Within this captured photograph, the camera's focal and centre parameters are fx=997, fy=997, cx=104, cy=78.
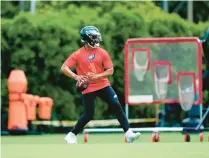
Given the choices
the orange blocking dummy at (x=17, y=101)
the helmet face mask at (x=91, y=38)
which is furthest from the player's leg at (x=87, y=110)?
the orange blocking dummy at (x=17, y=101)

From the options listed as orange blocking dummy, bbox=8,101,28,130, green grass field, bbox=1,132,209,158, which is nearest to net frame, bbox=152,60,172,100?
orange blocking dummy, bbox=8,101,28,130

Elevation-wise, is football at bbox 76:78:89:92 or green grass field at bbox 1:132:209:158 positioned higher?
football at bbox 76:78:89:92

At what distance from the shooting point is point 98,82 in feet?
51.8

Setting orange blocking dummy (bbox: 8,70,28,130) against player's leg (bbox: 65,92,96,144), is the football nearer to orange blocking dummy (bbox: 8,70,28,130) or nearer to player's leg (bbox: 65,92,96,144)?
player's leg (bbox: 65,92,96,144)

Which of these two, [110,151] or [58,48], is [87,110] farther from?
[58,48]

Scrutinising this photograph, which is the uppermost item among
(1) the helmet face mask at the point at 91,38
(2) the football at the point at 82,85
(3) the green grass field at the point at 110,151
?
(1) the helmet face mask at the point at 91,38

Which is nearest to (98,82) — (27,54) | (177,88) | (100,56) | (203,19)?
(100,56)

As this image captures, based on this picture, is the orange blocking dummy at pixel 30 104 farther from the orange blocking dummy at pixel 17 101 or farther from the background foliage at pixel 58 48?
the background foliage at pixel 58 48

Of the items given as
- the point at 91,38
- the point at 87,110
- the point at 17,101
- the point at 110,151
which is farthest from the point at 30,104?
the point at 110,151

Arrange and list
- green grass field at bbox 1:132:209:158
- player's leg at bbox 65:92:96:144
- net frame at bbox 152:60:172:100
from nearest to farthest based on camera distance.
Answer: green grass field at bbox 1:132:209:158, player's leg at bbox 65:92:96:144, net frame at bbox 152:60:172:100

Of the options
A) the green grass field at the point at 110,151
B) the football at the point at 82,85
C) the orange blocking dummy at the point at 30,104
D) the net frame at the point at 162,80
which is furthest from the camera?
the orange blocking dummy at the point at 30,104

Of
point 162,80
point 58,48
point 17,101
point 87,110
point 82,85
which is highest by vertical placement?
point 58,48

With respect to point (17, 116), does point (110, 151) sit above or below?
below

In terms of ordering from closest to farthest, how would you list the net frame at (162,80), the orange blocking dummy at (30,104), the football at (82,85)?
the football at (82,85) → the net frame at (162,80) → the orange blocking dummy at (30,104)
